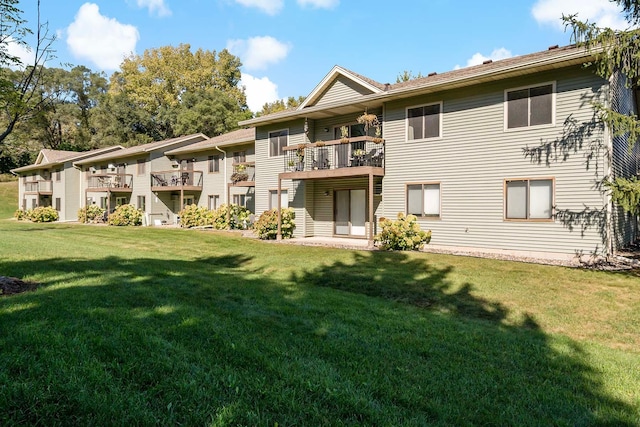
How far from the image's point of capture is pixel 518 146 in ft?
42.1

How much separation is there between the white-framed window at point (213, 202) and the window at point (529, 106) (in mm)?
18300

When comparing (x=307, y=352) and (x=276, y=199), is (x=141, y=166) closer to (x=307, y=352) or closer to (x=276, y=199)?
(x=276, y=199)

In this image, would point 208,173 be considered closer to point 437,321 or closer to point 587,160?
point 587,160

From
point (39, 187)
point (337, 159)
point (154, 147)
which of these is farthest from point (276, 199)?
point (39, 187)

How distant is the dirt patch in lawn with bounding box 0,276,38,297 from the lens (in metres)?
6.16

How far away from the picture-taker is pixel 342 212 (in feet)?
59.1

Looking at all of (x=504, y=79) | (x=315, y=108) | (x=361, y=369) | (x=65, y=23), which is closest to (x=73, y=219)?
(x=315, y=108)

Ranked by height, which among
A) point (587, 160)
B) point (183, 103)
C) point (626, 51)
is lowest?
point (587, 160)

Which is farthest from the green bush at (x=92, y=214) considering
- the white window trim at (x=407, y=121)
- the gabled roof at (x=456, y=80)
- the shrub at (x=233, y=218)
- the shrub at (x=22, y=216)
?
the white window trim at (x=407, y=121)

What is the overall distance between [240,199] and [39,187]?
2726 cm

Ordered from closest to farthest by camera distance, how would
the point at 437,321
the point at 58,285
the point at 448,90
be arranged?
the point at 437,321, the point at 58,285, the point at 448,90

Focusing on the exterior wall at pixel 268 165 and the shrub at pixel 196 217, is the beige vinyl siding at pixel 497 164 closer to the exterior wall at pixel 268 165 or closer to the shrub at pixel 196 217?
the exterior wall at pixel 268 165

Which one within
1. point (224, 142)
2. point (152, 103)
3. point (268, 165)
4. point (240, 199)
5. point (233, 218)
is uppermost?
point (152, 103)

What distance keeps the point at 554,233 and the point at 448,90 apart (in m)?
5.89
